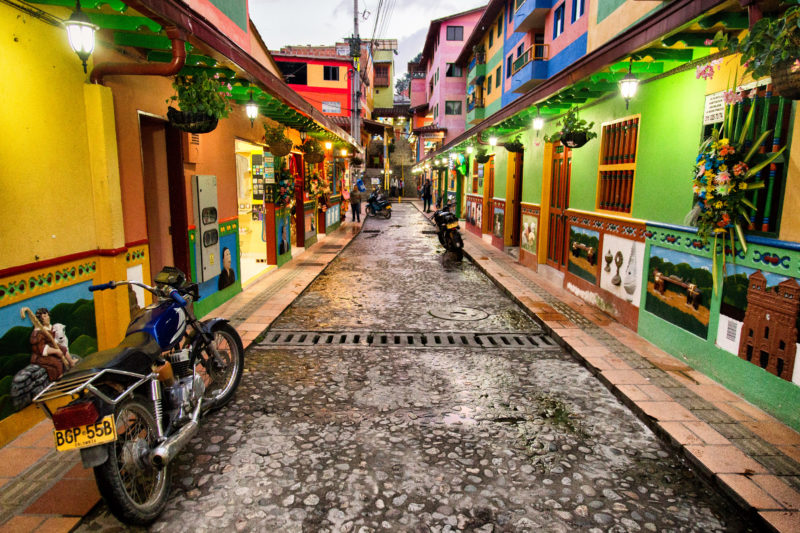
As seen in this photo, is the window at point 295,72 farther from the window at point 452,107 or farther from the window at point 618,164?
the window at point 618,164

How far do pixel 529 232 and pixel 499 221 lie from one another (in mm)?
3500

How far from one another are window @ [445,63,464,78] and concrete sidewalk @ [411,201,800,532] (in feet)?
118

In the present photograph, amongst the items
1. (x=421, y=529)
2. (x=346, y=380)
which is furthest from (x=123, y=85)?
(x=421, y=529)

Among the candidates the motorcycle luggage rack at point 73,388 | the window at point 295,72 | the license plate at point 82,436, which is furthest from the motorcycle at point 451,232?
the window at point 295,72

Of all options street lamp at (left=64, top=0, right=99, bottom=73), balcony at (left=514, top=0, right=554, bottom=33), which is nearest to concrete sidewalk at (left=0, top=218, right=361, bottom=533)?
street lamp at (left=64, top=0, right=99, bottom=73)

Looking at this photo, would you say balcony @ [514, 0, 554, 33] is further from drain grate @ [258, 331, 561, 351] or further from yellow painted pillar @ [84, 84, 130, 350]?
yellow painted pillar @ [84, 84, 130, 350]

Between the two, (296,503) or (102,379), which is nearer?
(102,379)

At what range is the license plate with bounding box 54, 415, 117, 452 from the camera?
8.84 feet

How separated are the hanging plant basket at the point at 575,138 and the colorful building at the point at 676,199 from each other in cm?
4

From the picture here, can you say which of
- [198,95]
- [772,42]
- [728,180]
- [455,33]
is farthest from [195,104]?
[455,33]

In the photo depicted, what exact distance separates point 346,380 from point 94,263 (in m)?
2.97

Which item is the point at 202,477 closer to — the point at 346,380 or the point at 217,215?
the point at 346,380

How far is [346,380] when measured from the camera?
548 cm

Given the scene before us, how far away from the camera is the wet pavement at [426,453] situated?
321cm
